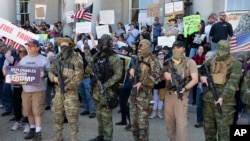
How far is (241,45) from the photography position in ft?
20.9

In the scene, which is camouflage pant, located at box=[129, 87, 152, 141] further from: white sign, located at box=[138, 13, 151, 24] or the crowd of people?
white sign, located at box=[138, 13, 151, 24]

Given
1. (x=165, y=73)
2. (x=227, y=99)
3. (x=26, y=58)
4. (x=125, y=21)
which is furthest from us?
(x=125, y=21)

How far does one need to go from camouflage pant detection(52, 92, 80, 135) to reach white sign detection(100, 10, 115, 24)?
8.56 meters

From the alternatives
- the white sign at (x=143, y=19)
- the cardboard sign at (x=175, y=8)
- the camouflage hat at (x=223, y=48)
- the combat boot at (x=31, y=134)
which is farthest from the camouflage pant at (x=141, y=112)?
the white sign at (x=143, y=19)

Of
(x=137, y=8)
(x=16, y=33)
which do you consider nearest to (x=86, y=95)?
(x=16, y=33)

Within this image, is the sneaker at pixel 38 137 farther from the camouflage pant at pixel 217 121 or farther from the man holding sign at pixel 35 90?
the camouflage pant at pixel 217 121

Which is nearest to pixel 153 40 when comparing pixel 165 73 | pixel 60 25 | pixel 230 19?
pixel 230 19

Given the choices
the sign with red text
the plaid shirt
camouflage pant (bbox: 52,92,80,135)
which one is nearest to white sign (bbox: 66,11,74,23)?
the plaid shirt

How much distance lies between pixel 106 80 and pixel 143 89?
2.23 ft

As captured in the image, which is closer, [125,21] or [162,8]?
[162,8]

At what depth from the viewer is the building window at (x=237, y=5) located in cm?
1431

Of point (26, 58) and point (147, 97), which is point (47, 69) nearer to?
point (26, 58)

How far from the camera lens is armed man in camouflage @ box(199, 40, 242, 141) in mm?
5516

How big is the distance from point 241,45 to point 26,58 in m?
3.70
